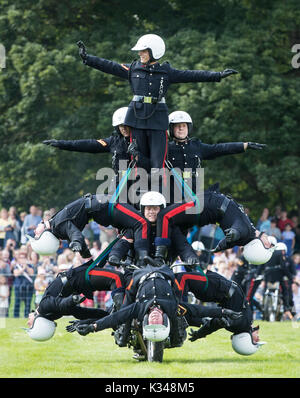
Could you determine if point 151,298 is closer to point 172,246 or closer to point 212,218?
point 172,246

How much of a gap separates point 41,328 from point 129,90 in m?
13.1

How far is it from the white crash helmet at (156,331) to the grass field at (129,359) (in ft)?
1.10

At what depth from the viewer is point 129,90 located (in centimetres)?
2520

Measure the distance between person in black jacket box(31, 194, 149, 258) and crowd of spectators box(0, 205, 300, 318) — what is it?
6.58 meters

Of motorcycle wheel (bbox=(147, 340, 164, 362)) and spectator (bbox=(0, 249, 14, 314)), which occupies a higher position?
spectator (bbox=(0, 249, 14, 314))

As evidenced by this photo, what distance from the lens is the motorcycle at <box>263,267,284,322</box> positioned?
21797mm

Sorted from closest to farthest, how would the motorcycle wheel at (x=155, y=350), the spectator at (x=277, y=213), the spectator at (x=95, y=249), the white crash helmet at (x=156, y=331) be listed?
1. the white crash helmet at (x=156, y=331)
2. the motorcycle wheel at (x=155, y=350)
3. the spectator at (x=95, y=249)
4. the spectator at (x=277, y=213)

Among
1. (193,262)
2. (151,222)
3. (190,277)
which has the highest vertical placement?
(151,222)

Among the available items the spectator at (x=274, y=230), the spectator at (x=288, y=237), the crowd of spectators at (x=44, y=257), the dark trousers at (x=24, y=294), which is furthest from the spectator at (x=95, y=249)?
the spectator at (x=288, y=237)

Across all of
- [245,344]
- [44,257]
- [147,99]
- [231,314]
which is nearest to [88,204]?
[147,99]

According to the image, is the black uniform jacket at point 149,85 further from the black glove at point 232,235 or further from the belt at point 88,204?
the black glove at point 232,235

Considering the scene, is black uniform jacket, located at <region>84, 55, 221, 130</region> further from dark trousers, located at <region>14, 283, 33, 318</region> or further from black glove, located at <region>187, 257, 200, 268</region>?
dark trousers, located at <region>14, 283, 33, 318</region>

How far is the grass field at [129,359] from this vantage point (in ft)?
36.1

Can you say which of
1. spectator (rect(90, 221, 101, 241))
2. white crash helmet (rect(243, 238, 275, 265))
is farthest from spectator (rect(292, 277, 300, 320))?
white crash helmet (rect(243, 238, 275, 265))
